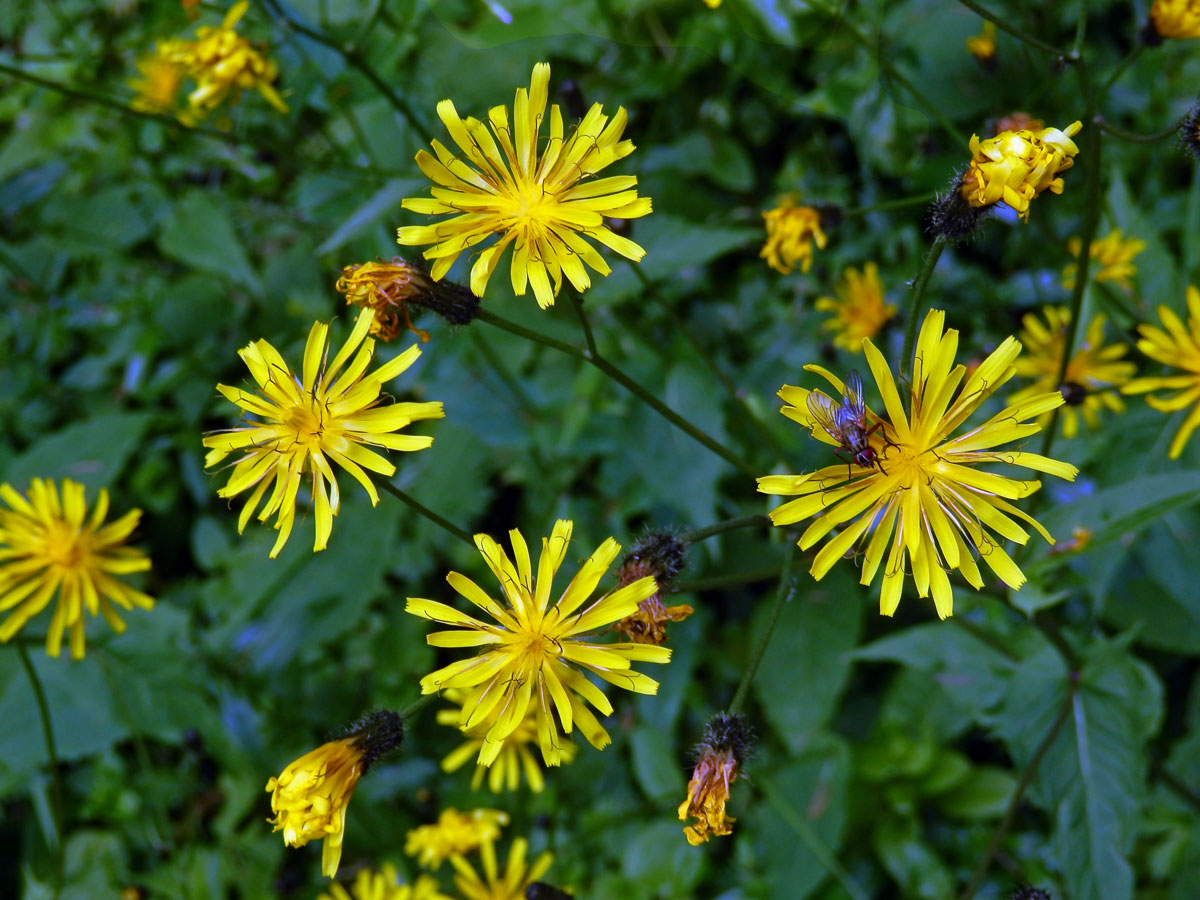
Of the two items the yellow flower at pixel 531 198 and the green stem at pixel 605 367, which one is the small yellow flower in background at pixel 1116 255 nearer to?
the green stem at pixel 605 367

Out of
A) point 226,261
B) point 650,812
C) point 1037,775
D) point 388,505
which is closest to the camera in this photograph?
point 1037,775

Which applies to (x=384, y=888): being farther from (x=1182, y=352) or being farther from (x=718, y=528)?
(x=1182, y=352)

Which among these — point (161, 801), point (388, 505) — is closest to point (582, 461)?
point (388, 505)

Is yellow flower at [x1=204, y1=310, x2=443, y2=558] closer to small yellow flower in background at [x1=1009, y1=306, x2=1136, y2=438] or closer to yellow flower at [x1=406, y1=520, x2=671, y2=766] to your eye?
yellow flower at [x1=406, y1=520, x2=671, y2=766]

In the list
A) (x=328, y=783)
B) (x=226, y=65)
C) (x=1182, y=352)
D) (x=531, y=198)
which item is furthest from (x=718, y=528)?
(x=226, y=65)

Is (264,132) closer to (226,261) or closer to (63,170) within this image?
(226,261)

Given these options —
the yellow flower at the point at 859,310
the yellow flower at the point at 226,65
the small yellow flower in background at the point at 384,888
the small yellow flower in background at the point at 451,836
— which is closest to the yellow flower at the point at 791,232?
the yellow flower at the point at 859,310
